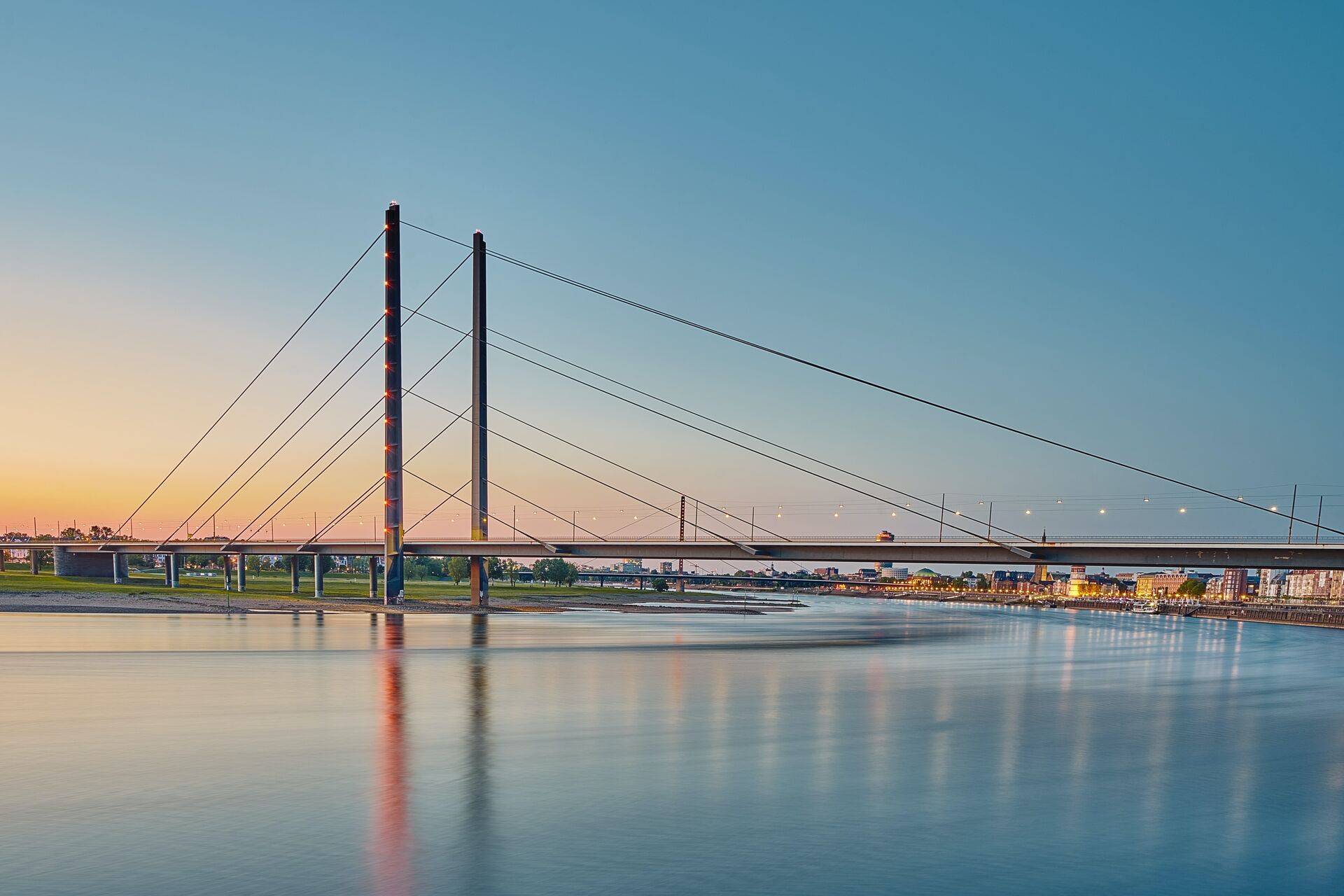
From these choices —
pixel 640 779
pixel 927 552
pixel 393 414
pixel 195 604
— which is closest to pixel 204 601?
pixel 195 604

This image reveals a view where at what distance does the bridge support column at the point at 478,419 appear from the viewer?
257 feet

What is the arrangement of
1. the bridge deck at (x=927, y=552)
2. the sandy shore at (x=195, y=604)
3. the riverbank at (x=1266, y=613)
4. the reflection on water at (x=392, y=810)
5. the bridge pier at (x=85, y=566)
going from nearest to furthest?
the reflection on water at (x=392, y=810) < the bridge deck at (x=927, y=552) < the sandy shore at (x=195, y=604) < the bridge pier at (x=85, y=566) < the riverbank at (x=1266, y=613)

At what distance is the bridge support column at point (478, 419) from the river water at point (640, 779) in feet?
121

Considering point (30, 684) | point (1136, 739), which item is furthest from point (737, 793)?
point (30, 684)

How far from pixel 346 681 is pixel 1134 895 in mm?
28014

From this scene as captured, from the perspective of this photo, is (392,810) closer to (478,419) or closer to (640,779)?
(640,779)

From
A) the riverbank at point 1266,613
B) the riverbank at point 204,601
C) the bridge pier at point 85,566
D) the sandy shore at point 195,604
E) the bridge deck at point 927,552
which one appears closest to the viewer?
the bridge deck at point 927,552

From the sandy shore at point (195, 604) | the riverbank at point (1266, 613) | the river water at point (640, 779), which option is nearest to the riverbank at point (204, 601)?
the sandy shore at point (195, 604)

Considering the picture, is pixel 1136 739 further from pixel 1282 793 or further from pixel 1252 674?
pixel 1252 674

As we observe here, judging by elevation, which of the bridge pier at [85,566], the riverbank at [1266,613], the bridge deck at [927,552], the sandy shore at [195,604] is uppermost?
the bridge deck at [927,552]

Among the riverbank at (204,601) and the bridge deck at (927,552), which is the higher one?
the bridge deck at (927,552)

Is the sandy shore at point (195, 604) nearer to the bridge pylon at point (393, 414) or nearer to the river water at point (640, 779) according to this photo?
the bridge pylon at point (393, 414)

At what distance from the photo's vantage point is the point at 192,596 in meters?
Answer: 90.2

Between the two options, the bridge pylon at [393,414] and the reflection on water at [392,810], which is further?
the bridge pylon at [393,414]
